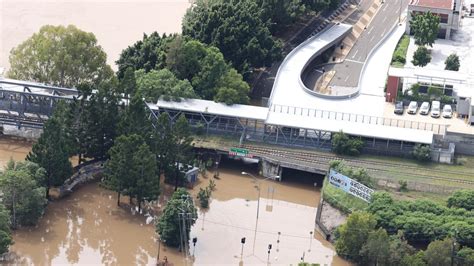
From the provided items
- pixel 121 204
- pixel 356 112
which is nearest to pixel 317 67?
pixel 356 112

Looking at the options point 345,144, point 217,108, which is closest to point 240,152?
point 217,108

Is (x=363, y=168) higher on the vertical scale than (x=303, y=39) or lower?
lower

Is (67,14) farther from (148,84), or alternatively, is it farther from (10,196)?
(10,196)

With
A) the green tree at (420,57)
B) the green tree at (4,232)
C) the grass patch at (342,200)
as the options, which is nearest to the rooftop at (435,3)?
the green tree at (420,57)

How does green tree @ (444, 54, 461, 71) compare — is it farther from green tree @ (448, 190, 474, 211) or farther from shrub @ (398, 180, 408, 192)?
green tree @ (448, 190, 474, 211)

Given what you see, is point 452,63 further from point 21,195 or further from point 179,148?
point 21,195

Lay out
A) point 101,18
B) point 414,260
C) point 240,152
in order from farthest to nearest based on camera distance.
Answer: point 101,18 → point 240,152 → point 414,260

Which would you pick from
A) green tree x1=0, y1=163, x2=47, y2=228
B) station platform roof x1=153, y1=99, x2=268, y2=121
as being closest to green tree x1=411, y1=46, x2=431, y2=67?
station platform roof x1=153, y1=99, x2=268, y2=121
